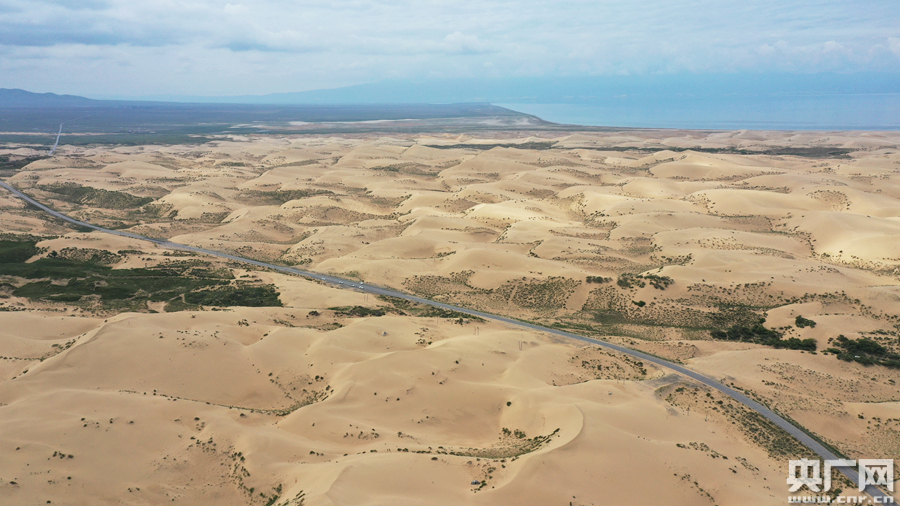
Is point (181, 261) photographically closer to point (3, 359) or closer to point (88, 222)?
point (3, 359)

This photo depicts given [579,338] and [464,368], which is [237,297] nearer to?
[464,368]

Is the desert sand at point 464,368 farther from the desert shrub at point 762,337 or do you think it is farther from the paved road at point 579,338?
the paved road at point 579,338

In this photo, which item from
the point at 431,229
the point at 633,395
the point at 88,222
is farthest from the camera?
Result: the point at 88,222

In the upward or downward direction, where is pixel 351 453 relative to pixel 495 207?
downward

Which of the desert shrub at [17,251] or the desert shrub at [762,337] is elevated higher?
the desert shrub at [17,251]

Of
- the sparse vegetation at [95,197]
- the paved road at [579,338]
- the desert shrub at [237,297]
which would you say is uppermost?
the sparse vegetation at [95,197]

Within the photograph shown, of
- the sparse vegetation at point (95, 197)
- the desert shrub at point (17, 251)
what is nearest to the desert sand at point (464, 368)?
the desert shrub at point (17, 251)

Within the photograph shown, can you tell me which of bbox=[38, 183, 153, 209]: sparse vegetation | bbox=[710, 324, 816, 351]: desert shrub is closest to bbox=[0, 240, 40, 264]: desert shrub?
bbox=[38, 183, 153, 209]: sparse vegetation

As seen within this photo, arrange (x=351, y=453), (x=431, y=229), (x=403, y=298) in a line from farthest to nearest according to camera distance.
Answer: (x=431, y=229)
(x=403, y=298)
(x=351, y=453)

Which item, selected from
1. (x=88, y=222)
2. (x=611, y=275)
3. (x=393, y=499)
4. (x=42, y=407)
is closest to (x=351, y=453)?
(x=393, y=499)
